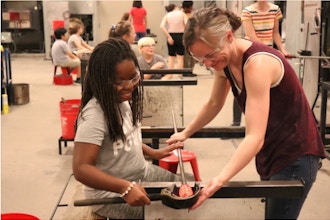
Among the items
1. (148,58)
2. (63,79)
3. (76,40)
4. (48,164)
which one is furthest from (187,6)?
(48,164)

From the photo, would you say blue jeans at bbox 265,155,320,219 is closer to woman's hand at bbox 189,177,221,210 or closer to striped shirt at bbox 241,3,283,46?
woman's hand at bbox 189,177,221,210

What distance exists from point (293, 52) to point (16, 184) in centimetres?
390

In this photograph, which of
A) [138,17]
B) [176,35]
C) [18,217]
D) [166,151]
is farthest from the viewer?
[138,17]

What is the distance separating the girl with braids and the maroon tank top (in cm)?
42

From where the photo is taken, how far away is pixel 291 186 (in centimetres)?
158

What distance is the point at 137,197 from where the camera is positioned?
156cm

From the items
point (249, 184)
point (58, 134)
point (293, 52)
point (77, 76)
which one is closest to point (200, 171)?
point (58, 134)

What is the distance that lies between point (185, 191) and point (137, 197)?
164 millimetres

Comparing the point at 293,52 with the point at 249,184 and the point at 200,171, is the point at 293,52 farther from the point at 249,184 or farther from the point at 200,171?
the point at 249,184

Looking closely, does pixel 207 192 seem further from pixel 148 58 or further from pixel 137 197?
pixel 148 58

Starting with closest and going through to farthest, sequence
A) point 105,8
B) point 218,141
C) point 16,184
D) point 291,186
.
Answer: point 291,186 < point 16,184 < point 218,141 < point 105,8

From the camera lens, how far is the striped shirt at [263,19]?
4305 mm

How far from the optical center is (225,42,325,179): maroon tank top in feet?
5.23

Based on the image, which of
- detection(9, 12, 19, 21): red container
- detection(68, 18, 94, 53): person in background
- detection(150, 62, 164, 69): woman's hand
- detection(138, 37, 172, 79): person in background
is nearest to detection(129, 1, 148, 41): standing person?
detection(68, 18, 94, 53): person in background
